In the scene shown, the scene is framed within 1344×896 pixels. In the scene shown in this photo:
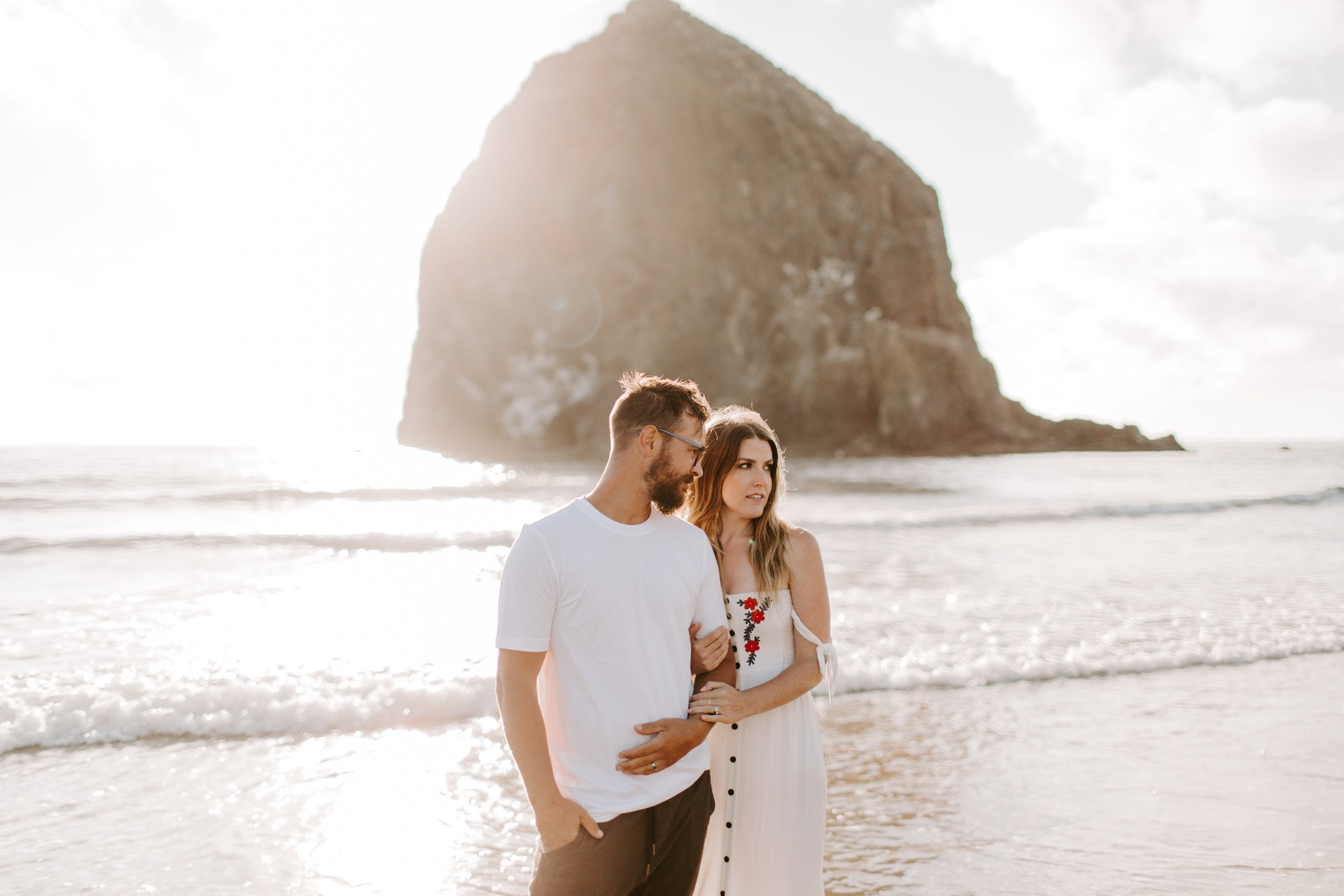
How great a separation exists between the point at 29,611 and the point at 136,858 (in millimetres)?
6802

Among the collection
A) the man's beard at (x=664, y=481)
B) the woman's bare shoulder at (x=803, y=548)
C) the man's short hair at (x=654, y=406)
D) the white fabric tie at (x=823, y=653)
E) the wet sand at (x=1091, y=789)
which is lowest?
the wet sand at (x=1091, y=789)

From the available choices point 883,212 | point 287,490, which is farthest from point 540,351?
point 287,490

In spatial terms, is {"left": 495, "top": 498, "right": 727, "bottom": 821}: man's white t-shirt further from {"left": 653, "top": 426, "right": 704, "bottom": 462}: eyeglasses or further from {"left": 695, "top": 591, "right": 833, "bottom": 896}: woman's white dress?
{"left": 695, "top": 591, "right": 833, "bottom": 896}: woman's white dress

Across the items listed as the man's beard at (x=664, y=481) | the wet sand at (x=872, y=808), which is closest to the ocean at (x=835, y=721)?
the wet sand at (x=872, y=808)

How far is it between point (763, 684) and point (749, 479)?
665mm

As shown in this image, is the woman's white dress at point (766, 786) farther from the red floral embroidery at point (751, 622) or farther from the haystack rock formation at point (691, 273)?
the haystack rock formation at point (691, 273)

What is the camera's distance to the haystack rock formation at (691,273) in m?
51.1

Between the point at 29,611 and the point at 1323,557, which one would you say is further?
the point at 1323,557

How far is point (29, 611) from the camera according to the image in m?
8.62

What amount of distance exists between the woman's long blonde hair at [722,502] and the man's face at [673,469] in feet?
1.45

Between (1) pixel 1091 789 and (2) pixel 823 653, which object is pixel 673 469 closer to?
(2) pixel 823 653

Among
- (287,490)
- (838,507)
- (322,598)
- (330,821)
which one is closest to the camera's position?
(330,821)

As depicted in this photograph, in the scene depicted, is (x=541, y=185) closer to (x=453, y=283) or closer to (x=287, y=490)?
(x=453, y=283)

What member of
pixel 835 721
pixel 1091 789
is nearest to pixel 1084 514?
pixel 835 721
